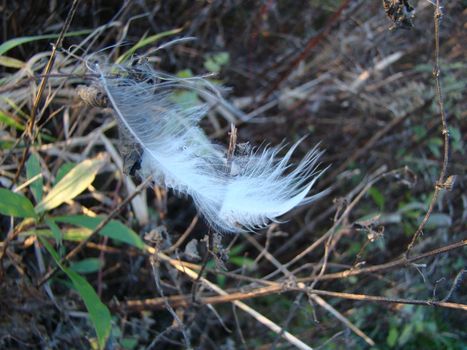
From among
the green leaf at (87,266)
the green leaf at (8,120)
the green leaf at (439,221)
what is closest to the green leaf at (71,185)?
the green leaf at (8,120)

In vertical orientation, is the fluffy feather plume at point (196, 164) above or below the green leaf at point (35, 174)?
above

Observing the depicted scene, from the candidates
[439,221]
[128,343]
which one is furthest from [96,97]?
[439,221]

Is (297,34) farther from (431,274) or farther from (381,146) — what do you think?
(431,274)

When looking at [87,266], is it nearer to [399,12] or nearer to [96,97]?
[96,97]

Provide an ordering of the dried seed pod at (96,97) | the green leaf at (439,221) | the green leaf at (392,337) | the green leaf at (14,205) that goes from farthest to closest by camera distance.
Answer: the green leaf at (439,221), the green leaf at (392,337), the green leaf at (14,205), the dried seed pod at (96,97)

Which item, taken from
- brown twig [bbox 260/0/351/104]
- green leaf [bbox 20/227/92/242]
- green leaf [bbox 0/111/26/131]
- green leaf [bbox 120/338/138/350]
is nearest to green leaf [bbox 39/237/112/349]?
green leaf [bbox 20/227/92/242]

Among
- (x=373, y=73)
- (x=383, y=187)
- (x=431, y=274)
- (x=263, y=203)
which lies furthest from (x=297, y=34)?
(x=263, y=203)

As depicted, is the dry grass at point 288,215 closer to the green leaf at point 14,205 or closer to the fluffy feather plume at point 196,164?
the green leaf at point 14,205
